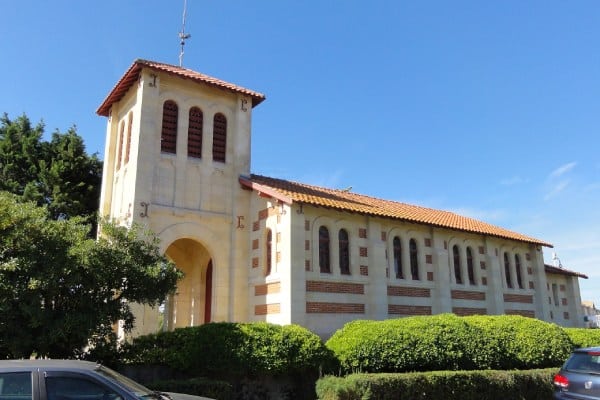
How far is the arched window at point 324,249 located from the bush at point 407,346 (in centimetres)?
382

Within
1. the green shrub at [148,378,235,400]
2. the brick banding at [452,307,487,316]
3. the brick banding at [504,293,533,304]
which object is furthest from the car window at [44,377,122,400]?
the brick banding at [504,293,533,304]

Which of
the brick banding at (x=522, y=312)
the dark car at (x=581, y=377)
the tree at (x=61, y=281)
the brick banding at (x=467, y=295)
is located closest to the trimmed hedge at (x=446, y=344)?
the dark car at (x=581, y=377)

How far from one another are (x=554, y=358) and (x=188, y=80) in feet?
55.5

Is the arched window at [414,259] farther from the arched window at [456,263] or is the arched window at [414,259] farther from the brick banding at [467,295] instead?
the arched window at [456,263]

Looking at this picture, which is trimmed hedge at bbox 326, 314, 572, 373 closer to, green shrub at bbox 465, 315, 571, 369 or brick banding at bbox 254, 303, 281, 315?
green shrub at bbox 465, 315, 571, 369

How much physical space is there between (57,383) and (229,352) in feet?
25.0

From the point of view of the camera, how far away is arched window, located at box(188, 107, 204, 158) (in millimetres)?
20250

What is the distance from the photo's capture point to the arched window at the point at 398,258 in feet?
68.4

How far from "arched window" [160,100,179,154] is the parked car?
575 inches

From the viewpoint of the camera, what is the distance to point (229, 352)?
1277 centimetres

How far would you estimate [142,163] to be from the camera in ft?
61.0

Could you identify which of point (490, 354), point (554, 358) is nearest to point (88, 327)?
point (490, 354)

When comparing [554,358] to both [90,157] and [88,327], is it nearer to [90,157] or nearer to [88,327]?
[88,327]

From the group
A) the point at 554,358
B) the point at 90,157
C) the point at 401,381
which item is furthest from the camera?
the point at 90,157
